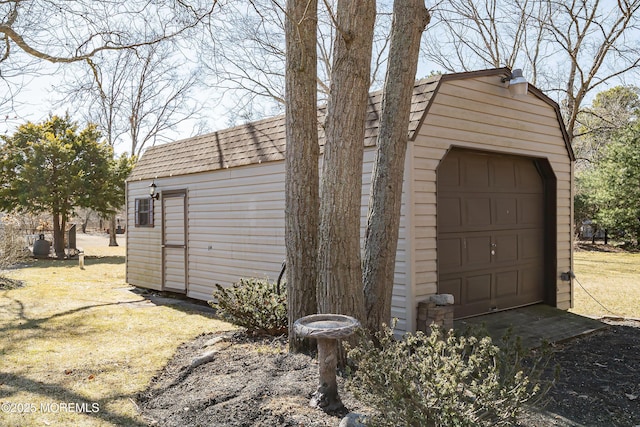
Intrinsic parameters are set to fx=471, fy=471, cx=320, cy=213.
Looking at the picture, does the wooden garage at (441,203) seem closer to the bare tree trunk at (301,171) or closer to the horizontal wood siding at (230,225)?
the horizontal wood siding at (230,225)

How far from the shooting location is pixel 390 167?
14.1 ft

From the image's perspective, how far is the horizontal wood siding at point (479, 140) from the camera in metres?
5.31

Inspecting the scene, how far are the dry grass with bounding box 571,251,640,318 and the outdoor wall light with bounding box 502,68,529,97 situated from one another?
3.67 m

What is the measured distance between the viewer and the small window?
9773mm

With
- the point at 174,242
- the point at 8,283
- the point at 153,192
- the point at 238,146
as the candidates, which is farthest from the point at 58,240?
the point at 238,146

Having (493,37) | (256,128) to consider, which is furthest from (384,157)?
(493,37)

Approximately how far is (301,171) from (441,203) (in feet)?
6.84

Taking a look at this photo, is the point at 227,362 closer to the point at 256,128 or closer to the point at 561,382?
the point at 561,382

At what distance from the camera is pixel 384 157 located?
14.2ft

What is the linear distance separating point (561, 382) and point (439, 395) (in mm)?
2574

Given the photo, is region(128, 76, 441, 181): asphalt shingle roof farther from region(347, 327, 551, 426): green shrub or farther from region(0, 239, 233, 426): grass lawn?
region(347, 327, 551, 426): green shrub

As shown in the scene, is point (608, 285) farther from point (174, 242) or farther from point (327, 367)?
point (327, 367)

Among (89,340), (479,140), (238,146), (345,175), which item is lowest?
(89,340)

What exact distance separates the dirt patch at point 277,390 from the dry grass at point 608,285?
265 cm
